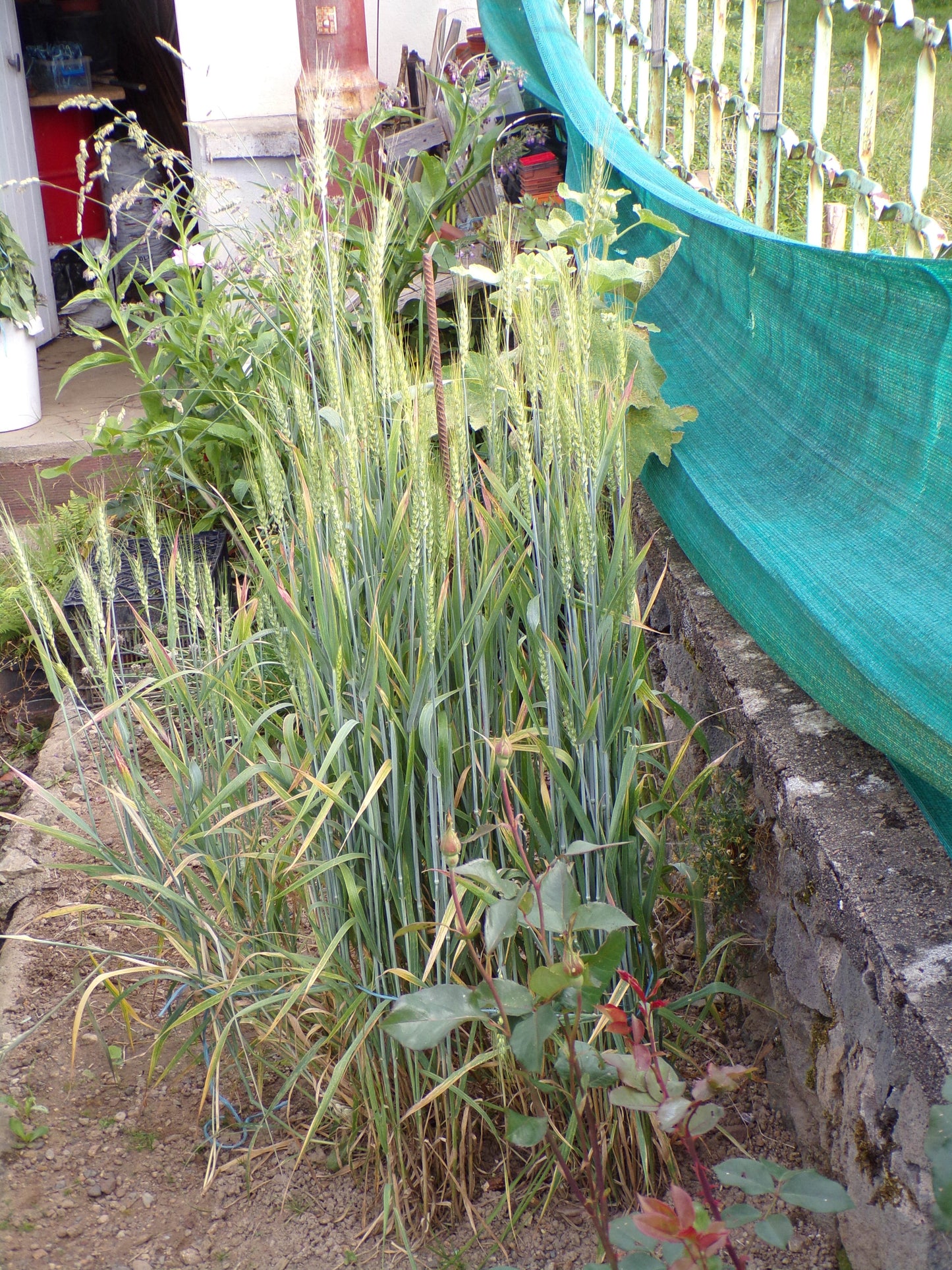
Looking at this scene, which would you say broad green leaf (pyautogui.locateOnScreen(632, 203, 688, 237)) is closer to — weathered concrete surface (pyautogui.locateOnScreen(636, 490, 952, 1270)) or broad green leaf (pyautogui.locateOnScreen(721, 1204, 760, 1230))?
weathered concrete surface (pyautogui.locateOnScreen(636, 490, 952, 1270))

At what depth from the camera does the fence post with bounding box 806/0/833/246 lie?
1.73 metres

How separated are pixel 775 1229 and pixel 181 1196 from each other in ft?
3.10

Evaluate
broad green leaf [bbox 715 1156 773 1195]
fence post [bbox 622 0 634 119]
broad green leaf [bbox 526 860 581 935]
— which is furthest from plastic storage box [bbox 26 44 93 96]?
broad green leaf [bbox 715 1156 773 1195]

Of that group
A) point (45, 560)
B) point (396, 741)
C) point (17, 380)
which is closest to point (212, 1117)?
point (396, 741)

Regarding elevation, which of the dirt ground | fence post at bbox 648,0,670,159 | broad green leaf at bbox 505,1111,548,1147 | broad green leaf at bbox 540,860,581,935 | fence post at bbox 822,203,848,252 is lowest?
the dirt ground

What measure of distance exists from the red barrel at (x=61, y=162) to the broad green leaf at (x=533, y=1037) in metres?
6.70

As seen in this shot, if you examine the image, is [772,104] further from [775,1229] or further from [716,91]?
[775,1229]

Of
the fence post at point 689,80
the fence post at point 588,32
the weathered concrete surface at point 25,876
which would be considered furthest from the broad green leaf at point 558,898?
the fence post at point 588,32

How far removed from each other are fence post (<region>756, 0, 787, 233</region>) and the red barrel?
552cm

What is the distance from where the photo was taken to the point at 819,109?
1839mm

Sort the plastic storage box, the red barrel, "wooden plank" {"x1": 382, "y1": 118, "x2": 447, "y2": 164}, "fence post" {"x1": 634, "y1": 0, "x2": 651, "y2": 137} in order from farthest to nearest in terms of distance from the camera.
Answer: the red barrel → the plastic storage box → "wooden plank" {"x1": 382, "y1": 118, "x2": 447, "y2": 164} → "fence post" {"x1": 634, "y1": 0, "x2": 651, "y2": 137}

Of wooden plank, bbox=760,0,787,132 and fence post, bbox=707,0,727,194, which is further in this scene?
fence post, bbox=707,0,727,194

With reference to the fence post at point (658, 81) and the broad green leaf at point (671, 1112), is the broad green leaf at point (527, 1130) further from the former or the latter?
the fence post at point (658, 81)

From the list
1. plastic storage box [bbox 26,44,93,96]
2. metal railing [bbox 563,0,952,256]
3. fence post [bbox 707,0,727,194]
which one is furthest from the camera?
plastic storage box [bbox 26,44,93,96]
